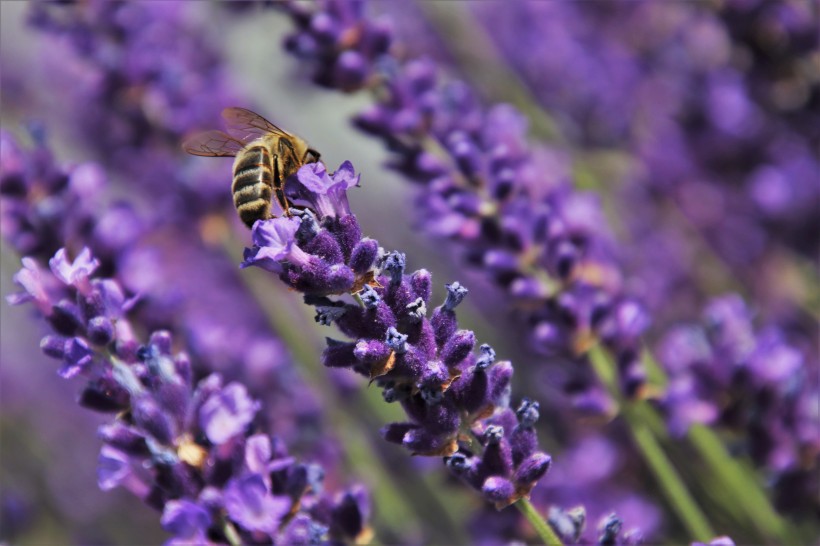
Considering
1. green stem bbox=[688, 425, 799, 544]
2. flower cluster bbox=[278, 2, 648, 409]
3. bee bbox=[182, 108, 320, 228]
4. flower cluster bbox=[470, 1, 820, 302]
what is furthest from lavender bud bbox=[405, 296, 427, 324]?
flower cluster bbox=[470, 1, 820, 302]

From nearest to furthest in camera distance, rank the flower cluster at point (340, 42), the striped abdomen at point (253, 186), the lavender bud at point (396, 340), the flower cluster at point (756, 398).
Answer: the lavender bud at point (396, 340) < the striped abdomen at point (253, 186) < the flower cluster at point (756, 398) < the flower cluster at point (340, 42)

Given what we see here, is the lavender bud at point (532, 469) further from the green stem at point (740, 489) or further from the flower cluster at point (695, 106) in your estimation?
the flower cluster at point (695, 106)

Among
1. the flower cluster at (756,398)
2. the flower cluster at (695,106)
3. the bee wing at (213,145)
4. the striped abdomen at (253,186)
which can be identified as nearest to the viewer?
the striped abdomen at (253,186)

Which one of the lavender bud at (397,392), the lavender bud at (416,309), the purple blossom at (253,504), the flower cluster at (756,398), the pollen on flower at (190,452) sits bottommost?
the purple blossom at (253,504)

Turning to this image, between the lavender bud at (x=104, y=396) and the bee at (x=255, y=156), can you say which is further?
the bee at (x=255, y=156)

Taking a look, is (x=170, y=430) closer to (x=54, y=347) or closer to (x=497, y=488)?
(x=54, y=347)

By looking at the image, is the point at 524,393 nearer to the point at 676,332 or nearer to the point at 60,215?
the point at 676,332

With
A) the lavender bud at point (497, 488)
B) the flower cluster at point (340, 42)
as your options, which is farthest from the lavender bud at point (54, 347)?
the flower cluster at point (340, 42)

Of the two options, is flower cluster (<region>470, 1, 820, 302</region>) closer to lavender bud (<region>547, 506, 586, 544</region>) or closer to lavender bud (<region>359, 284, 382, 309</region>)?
lavender bud (<region>547, 506, 586, 544</region>)

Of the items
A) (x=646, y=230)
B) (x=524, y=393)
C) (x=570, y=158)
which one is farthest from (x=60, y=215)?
(x=646, y=230)
